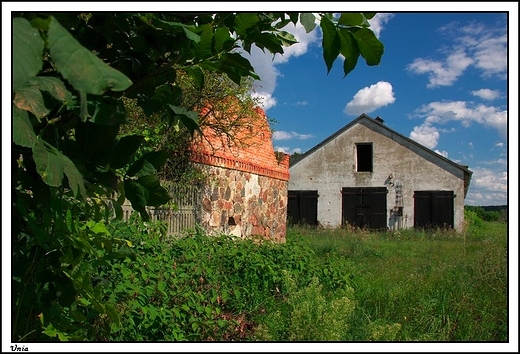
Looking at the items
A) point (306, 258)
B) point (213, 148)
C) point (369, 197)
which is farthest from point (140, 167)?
point (369, 197)

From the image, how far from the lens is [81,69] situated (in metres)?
0.87

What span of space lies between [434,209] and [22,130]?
19913mm

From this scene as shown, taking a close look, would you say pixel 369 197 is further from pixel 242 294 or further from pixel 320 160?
pixel 242 294

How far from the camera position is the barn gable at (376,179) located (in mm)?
20016

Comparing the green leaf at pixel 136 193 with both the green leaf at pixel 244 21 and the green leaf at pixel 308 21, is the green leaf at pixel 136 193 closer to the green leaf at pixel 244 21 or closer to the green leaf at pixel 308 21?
the green leaf at pixel 244 21

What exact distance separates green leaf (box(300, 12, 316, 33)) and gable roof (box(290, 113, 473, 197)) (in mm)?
19218

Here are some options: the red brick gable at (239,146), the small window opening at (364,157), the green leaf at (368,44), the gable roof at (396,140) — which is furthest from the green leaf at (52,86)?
the small window opening at (364,157)

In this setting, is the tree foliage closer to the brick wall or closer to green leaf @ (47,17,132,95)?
green leaf @ (47,17,132,95)

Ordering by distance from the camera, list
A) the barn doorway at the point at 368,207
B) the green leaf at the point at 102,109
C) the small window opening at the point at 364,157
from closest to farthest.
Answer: the green leaf at the point at 102,109 < the barn doorway at the point at 368,207 < the small window opening at the point at 364,157

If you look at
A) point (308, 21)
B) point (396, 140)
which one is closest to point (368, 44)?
point (308, 21)

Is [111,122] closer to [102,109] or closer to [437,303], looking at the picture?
[102,109]

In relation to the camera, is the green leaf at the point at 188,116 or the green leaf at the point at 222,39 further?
the green leaf at the point at 188,116

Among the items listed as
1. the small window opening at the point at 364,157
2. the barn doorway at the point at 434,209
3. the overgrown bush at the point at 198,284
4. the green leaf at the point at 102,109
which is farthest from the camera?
the small window opening at the point at 364,157

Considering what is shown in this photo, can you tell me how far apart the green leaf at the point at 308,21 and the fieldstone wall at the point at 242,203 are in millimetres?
7043
